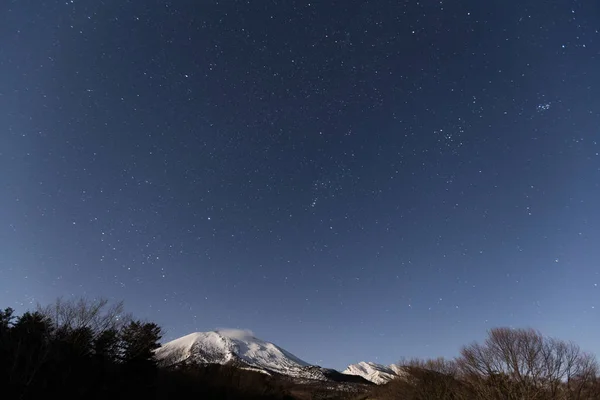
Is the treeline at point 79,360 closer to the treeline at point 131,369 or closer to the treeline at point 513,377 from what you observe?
the treeline at point 131,369

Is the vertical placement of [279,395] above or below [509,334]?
below

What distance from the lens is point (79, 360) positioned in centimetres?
3378

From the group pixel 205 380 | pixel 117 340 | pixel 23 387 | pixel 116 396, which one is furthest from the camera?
pixel 205 380

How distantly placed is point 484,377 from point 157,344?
42.2m

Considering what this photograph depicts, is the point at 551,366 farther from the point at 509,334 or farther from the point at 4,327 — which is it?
the point at 4,327

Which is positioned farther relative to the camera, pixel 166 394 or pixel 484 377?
pixel 166 394

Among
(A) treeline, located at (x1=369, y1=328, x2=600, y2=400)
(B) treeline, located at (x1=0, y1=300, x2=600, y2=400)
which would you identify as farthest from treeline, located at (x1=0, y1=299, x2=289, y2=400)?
(A) treeline, located at (x1=369, y1=328, x2=600, y2=400)

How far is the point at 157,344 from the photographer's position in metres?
47.8

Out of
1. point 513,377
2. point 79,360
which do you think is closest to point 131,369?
point 79,360

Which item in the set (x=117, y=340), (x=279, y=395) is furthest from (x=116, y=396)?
(x=279, y=395)

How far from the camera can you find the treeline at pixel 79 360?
91.7 ft

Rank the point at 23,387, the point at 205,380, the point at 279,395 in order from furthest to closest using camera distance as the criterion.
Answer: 1. the point at 279,395
2. the point at 205,380
3. the point at 23,387

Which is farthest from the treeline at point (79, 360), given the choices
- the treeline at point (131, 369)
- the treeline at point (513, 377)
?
the treeline at point (513, 377)

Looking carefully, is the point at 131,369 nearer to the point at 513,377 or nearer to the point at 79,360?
the point at 79,360
